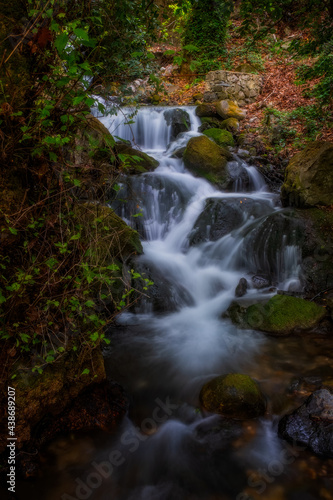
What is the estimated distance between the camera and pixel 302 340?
4.47 metres

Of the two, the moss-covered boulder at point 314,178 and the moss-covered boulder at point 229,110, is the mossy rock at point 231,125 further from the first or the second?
the moss-covered boulder at point 314,178

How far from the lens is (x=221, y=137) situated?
10852 mm

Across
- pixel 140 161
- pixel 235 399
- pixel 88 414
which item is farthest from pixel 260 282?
pixel 140 161

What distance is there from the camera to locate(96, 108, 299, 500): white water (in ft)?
9.68

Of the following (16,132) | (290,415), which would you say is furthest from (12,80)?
(290,415)

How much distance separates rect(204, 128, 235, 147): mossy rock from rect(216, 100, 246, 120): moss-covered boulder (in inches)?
46.3

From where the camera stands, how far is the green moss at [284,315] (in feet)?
15.2

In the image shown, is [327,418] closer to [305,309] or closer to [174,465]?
[174,465]

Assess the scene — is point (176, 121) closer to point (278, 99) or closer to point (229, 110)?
point (229, 110)

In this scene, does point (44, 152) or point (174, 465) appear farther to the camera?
point (174, 465)

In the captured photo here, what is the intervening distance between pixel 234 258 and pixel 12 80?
528 centimetres

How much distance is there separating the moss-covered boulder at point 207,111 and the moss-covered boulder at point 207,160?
329 centimetres

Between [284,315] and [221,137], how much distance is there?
7.78 m

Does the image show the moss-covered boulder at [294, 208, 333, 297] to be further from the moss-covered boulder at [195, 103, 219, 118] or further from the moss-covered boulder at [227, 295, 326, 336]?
the moss-covered boulder at [195, 103, 219, 118]
